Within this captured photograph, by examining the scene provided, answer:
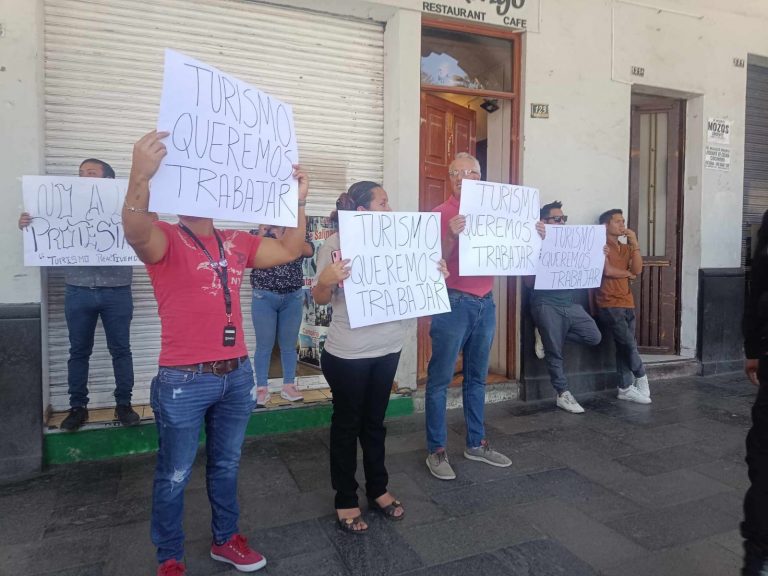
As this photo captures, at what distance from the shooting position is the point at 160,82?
4684 mm

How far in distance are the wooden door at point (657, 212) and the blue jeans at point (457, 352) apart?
3.84 metres

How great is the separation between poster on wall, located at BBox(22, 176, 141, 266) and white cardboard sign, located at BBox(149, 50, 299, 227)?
1.61 meters

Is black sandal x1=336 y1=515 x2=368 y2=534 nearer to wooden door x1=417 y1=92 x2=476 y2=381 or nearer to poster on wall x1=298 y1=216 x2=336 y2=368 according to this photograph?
poster on wall x1=298 y1=216 x2=336 y2=368

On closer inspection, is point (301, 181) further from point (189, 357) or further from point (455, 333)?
point (455, 333)

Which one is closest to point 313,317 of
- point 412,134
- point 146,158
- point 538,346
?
point 412,134

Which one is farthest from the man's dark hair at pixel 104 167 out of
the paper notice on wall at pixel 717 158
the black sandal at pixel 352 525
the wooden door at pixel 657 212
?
the paper notice on wall at pixel 717 158

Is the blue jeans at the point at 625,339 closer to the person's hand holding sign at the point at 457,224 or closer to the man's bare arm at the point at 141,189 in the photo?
the person's hand holding sign at the point at 457,224

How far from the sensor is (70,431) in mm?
4102

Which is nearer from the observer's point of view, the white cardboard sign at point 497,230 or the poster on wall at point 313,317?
the white cardboard sign at point 497,230

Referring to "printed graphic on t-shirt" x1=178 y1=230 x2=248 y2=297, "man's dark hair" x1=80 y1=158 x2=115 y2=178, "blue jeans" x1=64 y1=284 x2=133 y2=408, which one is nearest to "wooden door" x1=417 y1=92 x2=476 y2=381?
"blue jeans" x1=64 y1=284 x2=133 y2=408

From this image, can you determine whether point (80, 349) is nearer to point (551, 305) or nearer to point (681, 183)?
point (551, 305)

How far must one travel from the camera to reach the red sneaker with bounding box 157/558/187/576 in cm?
251

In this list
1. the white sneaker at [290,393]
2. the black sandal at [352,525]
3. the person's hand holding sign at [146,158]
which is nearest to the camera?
the person's hand holding sign at [146,158]

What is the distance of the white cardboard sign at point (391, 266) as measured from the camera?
3.05 m
